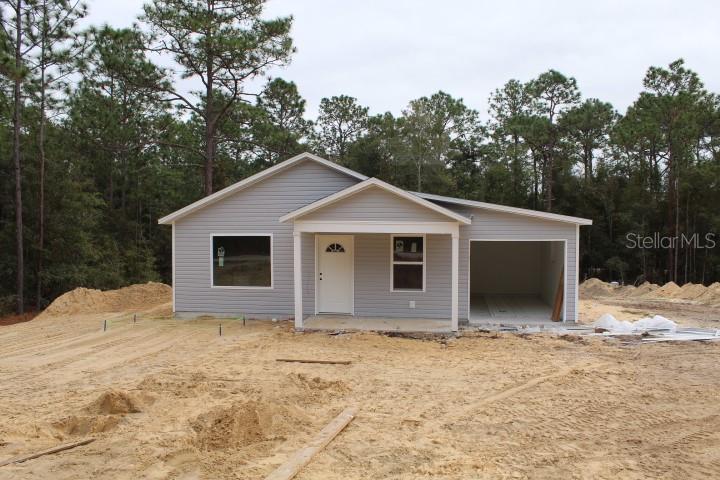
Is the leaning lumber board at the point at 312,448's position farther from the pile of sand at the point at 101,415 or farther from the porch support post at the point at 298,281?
the porch support post at the point at 298,281

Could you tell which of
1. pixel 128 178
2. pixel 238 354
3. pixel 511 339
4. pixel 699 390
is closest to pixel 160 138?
pixel 128 178

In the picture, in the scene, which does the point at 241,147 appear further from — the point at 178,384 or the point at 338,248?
the point at 178,384

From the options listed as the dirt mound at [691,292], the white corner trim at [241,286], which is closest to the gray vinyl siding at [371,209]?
the white corner trim at [241,286]

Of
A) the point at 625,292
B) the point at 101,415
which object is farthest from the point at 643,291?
the point at 101,415

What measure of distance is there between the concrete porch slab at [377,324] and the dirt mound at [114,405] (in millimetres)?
5532

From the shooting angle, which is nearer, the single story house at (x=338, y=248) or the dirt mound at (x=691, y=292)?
the single story house at (x=338, y=248)

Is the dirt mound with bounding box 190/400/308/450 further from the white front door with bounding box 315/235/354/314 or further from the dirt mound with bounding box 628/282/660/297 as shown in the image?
the dirt mound with bounding box 628/282/660/297

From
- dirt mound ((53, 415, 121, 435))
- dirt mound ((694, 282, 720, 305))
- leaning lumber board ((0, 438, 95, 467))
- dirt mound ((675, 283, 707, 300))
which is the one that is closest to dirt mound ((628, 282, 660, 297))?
dirt mound ((675, 283, 707, 300))

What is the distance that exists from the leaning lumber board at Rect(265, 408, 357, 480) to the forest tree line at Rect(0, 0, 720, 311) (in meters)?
13.5

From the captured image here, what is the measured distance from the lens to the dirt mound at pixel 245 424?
5.29 m

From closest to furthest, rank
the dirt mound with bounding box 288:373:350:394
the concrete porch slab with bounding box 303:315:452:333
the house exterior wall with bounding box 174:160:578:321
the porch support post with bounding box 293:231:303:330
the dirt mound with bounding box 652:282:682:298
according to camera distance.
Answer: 1. the dirt mound with bounding box 288:373:350:394
2. the concrete porch slab with bounding box 303:315:452:333
3. the porch support post with bounding box 293:231:303:330
4. the house exterior wall with bounding box 174:160:578:321
5. the dirt mound with bounding box 652:282:682:298

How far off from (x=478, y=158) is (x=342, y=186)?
25018 mm

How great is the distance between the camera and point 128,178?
99.8 ft

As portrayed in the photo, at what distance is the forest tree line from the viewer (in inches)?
755
